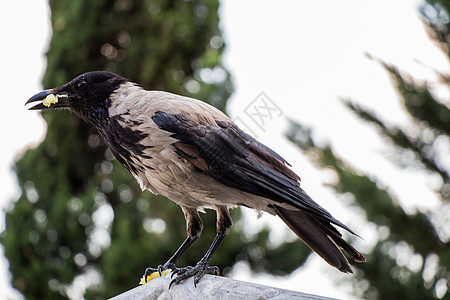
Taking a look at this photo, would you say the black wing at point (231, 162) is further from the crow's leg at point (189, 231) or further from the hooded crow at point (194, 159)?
the crow's leg at point (189, 231)

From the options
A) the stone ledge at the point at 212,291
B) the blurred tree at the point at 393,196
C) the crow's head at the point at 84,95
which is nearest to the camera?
the stone ledge at the point at 212,291

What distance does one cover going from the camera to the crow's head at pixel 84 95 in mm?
2914

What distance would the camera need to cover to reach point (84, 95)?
2.94 metres

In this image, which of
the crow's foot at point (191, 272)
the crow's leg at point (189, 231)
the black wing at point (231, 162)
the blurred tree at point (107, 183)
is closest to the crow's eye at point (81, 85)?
the black wing at point (231, 162)

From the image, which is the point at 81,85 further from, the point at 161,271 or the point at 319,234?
the point at 319,234

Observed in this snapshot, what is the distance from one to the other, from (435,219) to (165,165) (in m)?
3.89

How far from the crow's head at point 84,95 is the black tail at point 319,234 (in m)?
1.04

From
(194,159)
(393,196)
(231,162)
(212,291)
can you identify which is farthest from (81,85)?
(393,196)

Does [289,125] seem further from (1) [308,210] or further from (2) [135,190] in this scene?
(1) [308,210]

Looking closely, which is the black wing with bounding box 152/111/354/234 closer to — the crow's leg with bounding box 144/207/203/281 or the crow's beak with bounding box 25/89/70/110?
the crow's leg with bounding box 144/207/203/281

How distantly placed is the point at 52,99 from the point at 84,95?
0.17 metres

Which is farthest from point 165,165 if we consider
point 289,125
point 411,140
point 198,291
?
point 411,140

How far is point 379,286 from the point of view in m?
5.85

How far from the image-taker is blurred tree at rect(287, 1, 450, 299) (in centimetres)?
552
